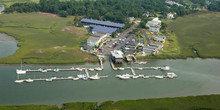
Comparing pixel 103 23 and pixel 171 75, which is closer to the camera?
pixel 171 75

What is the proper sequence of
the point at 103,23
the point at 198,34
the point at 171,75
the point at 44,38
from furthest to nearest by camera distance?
1. the point at 103,23
2. the point at 198,34
3. the point at 44,38
4. the point at 171,75

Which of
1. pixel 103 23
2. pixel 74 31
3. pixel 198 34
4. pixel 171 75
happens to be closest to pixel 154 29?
pixel 198 34

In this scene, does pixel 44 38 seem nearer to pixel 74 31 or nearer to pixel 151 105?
pixel 74 31

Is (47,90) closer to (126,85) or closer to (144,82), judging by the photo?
(126,85)

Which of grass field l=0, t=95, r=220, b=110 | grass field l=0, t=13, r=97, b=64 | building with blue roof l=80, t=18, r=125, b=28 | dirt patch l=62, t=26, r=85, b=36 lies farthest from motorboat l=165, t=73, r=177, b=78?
building with blue roof l=80, t=18, r=125, b=28

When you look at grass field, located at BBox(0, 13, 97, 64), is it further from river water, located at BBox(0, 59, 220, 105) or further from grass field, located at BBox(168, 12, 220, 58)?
grass field, located at BBox(168, 12, 220, 58)

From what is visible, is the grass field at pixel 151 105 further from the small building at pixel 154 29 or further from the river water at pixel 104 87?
the small building at pixel 154 29

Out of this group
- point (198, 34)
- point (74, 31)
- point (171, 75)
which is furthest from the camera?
point (198, 34)

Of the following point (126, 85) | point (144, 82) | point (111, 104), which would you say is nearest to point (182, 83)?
point (144, 82)
